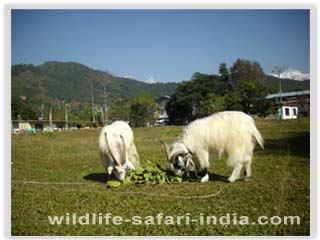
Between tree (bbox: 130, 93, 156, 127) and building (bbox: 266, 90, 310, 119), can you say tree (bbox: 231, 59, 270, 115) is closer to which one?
building (bbox: 266, 90, 310, 119)

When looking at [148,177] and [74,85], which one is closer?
[148,177]

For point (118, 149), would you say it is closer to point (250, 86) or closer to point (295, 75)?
point (250, 86)

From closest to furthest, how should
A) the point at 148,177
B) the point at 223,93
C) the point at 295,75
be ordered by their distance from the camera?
the point at 295,75, the point at 148,177, the point at 223,93

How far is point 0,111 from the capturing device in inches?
205

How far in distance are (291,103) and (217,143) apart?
115 centimetres

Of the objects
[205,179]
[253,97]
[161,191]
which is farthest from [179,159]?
[253,97]

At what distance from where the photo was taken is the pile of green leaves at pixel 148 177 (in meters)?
5.79

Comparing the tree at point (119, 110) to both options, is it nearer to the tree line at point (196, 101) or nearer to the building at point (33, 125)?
the tree line at point (196, 101)

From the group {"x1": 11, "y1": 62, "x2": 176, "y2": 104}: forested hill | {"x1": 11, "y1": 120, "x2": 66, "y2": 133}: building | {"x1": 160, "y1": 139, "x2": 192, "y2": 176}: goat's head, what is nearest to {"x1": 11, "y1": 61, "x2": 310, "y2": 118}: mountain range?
{"x1": 11, "y1": 62, "x2": 176, "y2": 104}: forested hill

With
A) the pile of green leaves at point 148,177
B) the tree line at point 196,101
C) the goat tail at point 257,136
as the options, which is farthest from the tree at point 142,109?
the goat tail at point 257,136

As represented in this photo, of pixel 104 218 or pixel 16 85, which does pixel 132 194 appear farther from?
pixel 16 85

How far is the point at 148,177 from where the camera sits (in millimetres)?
5809

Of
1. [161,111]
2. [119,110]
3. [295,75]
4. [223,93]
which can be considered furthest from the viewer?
[119,110]

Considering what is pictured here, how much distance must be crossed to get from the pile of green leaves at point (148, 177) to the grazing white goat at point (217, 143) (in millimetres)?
162
